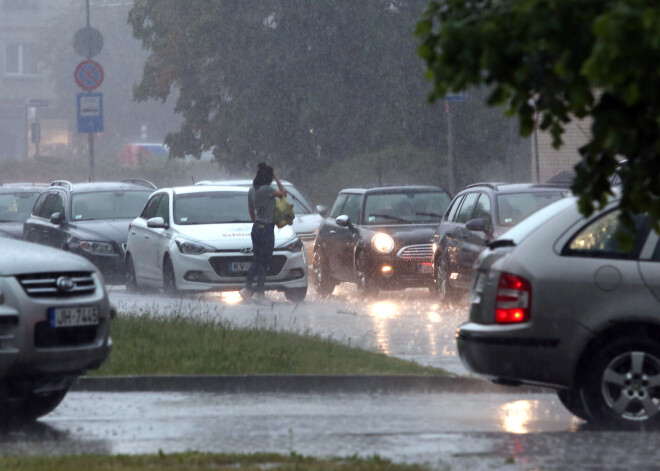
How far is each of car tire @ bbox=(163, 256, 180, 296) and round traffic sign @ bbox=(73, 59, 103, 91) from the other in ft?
46.4

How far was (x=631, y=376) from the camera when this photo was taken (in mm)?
8344

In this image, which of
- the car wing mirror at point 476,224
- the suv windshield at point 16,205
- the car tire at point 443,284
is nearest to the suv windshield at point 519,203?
the car wing mirror at point 476,224

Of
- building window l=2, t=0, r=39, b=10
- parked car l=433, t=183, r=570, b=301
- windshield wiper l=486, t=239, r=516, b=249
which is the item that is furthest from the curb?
building window l=2, t=0, r=39, b=10

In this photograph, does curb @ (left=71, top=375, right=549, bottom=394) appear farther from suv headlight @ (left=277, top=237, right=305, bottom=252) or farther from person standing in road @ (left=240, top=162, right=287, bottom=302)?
suv headlight @ (left=277, top=237, right=305, bottom=252)

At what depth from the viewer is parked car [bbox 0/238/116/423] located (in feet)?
27.4

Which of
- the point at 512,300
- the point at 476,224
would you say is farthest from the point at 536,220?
the point at 476,224

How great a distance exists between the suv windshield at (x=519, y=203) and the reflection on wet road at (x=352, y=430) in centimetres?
689

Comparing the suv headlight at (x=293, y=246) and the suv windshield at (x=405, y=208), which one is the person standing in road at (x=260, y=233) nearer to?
the suv headlight at (x=293, y=246)

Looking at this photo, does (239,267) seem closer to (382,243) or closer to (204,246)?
(204,246)

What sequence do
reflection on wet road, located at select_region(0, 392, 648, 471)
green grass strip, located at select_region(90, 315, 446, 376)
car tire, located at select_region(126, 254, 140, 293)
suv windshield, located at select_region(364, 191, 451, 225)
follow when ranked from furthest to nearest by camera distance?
car tire, located at select_region(126, 254, 140, 293) < suv windshield, located at select_region(364, 191, 451, 225) < green grass strip, located at select_region(90, 315, 446, 376) < reflection on wet road, located at select_region(0, 392, 648, 471)

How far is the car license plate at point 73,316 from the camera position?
336 inches

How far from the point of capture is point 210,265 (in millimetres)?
19062

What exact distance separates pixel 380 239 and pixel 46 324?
39.0ft

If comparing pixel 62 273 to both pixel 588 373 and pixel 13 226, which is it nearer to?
pixel 588 373
